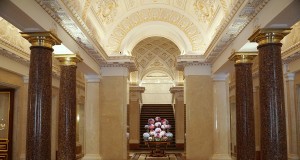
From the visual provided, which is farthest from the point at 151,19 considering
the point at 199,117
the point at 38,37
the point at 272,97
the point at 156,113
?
the point at 156,113

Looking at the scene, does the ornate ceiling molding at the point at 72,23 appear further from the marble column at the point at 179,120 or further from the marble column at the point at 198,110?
the marble column at the point at 179,120

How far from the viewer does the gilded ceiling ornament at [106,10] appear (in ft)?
43.8

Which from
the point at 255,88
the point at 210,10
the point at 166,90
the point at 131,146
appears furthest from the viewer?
the point at 166,90

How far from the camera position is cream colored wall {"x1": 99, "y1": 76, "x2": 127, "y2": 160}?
15898 millimetres

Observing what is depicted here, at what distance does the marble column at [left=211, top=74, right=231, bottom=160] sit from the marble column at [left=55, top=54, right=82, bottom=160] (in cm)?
648

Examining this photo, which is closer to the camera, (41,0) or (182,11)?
(41,0)

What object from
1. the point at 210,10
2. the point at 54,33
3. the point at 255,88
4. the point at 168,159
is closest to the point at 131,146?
the point at 168,159

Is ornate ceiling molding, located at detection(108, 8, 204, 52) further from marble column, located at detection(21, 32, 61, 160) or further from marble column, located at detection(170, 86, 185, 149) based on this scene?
marble column, located at detection(170, 86, 185, 149)

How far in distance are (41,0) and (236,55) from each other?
5.81 metres

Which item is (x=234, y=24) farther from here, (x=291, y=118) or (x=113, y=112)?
(x=113, y=112)

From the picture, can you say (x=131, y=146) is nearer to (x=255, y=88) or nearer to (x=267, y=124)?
(x=255, y=88)

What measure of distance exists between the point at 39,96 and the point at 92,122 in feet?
24.7

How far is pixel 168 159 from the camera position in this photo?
58.0 feet

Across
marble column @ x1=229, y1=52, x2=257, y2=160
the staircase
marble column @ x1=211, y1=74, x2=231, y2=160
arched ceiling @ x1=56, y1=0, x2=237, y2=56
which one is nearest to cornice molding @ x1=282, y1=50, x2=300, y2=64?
marble column @ x1=229, y1=52, x2=257, y2=160
